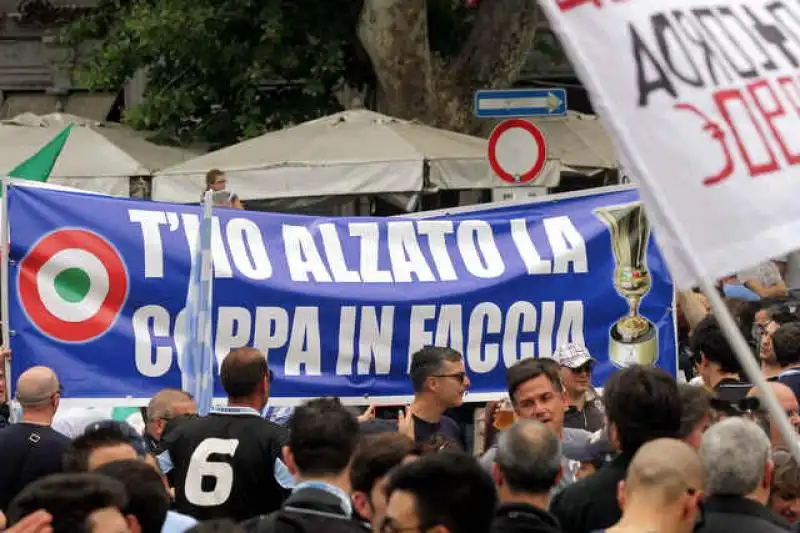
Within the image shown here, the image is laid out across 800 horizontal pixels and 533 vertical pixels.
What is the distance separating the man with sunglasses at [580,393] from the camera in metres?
8.62

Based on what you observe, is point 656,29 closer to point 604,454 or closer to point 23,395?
point 604,454

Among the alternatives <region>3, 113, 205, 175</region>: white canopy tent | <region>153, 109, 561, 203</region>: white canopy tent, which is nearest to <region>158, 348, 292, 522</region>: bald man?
<region>153, 109, 561, 203</region>: white canopy tent

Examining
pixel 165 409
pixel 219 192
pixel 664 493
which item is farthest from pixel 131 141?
pixel 664 493

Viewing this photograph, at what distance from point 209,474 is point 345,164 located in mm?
8138

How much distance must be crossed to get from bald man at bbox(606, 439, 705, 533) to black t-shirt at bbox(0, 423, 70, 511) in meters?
3.38

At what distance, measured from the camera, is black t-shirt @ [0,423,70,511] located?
7766 mm

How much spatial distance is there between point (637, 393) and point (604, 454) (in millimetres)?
748

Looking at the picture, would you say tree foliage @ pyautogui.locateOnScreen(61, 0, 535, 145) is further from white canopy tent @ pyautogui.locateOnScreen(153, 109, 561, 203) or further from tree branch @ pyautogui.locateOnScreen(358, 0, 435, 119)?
white canopy tent @ pyautogui.locateOnScreen(153, 109, 561, 203)

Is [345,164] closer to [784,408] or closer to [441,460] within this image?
[784,408]

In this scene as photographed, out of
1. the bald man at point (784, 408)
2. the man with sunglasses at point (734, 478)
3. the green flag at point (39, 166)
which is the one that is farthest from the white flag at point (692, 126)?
the green flag at point (39, 166)

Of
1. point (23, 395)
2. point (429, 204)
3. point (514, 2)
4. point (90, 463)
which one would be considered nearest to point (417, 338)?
point (23, 395)

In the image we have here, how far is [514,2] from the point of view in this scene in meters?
17.5

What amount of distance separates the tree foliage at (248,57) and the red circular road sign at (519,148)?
3755 millimetres

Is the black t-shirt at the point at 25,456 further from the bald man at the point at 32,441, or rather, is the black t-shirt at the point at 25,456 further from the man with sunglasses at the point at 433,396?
the man with sunglasses at the point at 433,396
